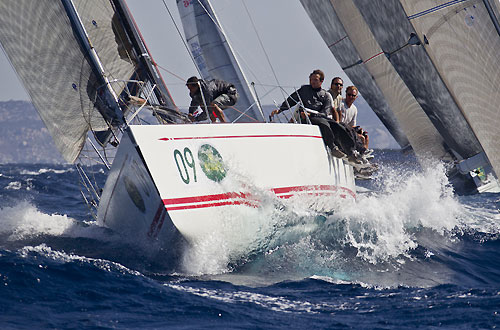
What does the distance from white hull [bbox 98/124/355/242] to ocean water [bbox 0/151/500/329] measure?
0.56 feet

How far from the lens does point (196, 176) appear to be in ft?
16.4

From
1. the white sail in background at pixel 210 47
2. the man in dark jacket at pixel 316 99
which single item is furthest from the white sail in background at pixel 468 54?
the white sail in background at pixel 210 47

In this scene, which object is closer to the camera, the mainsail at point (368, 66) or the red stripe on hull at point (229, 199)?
the red stripe on hull at point (229, 199)

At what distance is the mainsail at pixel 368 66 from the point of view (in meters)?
9.52

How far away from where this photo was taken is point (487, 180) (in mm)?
11383

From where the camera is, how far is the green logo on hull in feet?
16.6

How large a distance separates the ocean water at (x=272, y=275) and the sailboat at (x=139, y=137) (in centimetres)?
21

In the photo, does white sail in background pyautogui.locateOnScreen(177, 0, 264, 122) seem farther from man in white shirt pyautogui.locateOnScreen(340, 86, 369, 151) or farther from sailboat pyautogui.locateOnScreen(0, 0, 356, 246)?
sailboat pyautogui.locateOnScreen(0, 0, 356, 246)

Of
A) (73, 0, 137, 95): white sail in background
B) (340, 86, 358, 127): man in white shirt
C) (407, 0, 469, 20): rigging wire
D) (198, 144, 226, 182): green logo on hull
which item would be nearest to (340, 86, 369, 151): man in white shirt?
(340, 86, 358, 127): man in white shirt

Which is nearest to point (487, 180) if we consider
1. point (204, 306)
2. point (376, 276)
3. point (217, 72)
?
point (217, 72)

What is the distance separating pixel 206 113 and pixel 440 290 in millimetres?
2306

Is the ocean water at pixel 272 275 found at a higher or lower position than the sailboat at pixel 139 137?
lower

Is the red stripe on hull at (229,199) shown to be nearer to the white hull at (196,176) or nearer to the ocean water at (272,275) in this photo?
the white hull at (196,176)

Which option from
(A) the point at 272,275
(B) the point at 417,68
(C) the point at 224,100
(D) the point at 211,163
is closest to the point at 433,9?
(B) the point at 417,68
